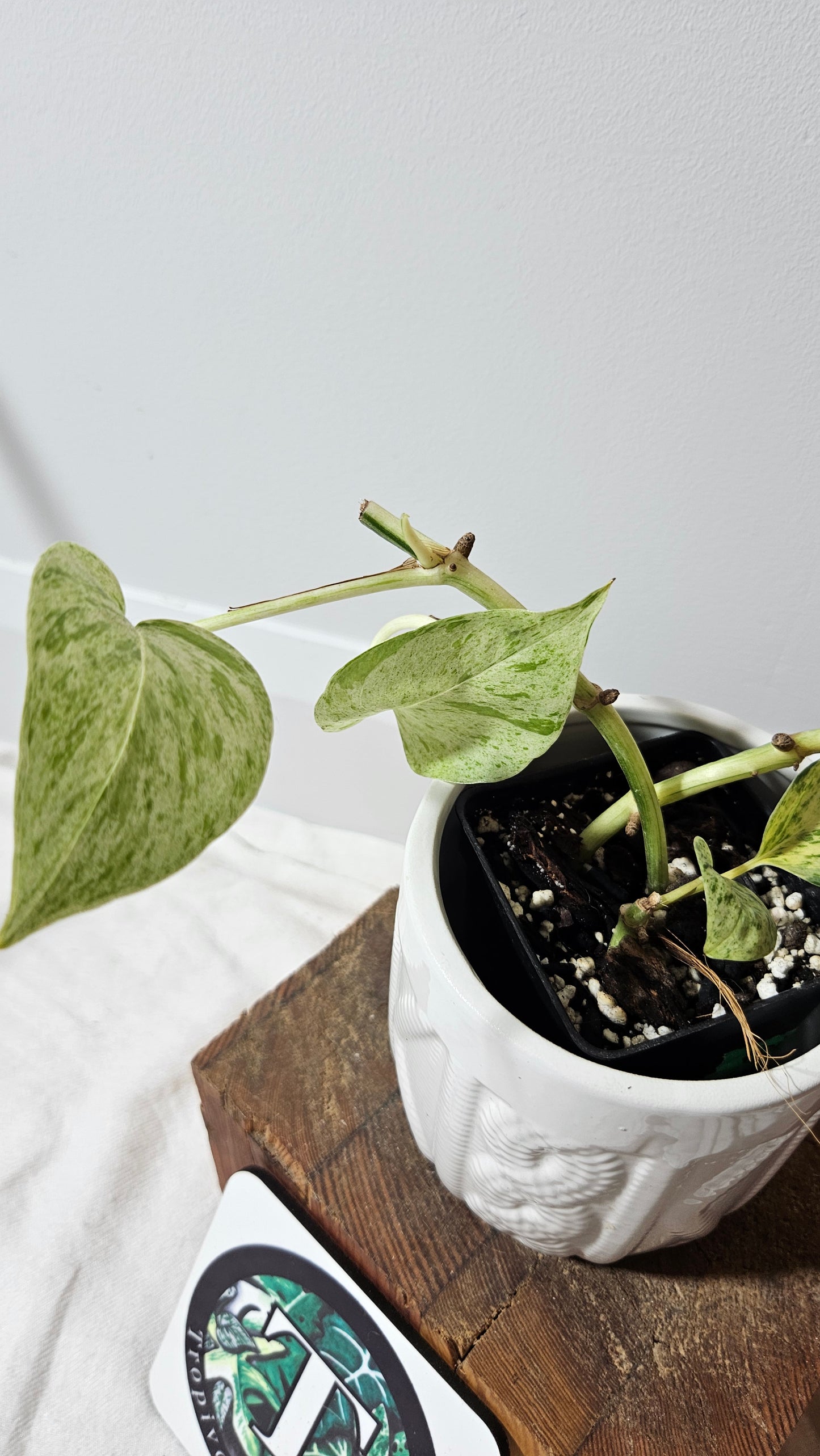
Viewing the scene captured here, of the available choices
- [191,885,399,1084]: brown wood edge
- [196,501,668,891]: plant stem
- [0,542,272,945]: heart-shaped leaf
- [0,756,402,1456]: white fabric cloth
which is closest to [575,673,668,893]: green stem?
[196,501,668,891]: plant stem

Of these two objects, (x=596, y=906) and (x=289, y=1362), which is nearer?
(x=596, y=906)

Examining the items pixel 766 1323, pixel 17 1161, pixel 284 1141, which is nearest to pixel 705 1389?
pixel 766 1323

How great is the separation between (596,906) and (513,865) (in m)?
0.04

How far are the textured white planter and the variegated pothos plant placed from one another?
56 mm

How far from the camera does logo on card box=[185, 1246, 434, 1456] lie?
1.53 feet

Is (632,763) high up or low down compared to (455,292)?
down

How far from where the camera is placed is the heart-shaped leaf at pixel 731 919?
30cm

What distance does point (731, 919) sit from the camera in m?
0.30

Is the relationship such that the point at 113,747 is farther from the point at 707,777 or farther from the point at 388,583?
the point at 707,777

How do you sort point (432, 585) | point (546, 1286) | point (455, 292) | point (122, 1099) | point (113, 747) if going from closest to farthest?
point (113, 747), point (432, 585), point (546, 1286), point (455, 292), point (122, 1099)

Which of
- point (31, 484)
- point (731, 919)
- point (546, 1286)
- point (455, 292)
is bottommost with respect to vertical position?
point (546, 1286)

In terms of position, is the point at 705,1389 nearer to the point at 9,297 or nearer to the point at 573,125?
the point at 573,125

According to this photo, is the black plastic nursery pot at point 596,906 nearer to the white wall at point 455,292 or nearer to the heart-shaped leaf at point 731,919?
the heart-shaped leaf at point 731,919

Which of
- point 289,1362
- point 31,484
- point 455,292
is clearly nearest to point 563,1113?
point 289,1362
